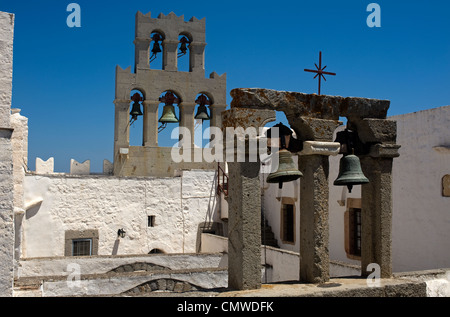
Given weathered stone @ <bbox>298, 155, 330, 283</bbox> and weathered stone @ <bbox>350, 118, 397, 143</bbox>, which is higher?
weathered stone @ <bbox>350, 118, 397, 143</bbox>

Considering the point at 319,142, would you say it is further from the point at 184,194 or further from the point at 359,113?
the point at 184,194

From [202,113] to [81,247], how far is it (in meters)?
5.49

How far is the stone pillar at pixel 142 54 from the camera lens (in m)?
15.0

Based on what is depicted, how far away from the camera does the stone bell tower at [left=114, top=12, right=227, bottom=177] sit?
49.0 feet

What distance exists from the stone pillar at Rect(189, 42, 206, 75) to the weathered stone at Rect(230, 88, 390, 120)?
1047 cm

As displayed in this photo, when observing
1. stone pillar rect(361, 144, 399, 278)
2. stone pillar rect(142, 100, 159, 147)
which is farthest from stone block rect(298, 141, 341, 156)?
stone pillar rect(142, 100, 159, 147)

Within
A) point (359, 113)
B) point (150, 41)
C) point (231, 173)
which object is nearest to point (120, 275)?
point (231, 173)

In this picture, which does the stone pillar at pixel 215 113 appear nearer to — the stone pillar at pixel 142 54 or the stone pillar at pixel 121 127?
the stone pillar at pixel 142 54

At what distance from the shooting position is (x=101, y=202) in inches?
537

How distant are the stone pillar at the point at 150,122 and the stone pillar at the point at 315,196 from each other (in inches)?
395

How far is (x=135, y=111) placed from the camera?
1511 centimetres

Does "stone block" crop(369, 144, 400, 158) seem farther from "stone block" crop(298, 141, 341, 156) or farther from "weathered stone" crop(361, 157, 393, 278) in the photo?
"stone block" crop(298, 141, 341, 156)

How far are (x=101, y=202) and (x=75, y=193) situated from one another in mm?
740

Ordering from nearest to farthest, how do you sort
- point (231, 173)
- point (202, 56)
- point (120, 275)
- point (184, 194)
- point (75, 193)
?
1. point (231, 173)
2. point (120, 275)
3. point (75, 193)
4. point (184, 194)
5. point (202, 56)
